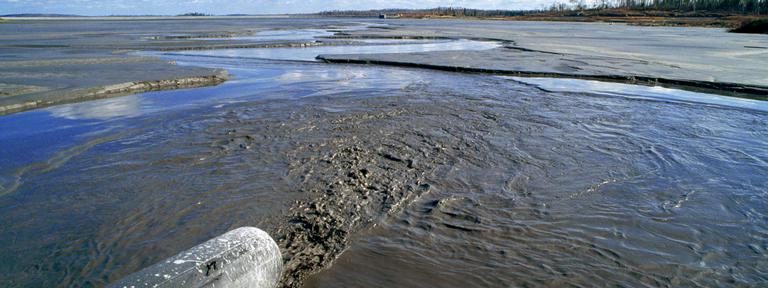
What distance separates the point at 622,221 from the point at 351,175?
2713 millimetres

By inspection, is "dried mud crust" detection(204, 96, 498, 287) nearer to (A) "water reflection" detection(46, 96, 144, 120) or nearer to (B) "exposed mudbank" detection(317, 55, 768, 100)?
(A) "water reflection" detection(46, 96, 144, 120)

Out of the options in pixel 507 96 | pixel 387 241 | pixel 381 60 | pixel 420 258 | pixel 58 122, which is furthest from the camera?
pixel 381 60

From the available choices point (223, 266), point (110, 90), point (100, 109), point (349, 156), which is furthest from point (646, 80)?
point (110, 90)

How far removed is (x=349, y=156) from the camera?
19.4ft

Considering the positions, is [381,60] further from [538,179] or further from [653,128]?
[538,179]

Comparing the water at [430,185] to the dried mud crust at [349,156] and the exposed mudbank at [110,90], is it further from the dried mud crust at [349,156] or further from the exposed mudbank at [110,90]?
the exposed mudbank at [110,90]

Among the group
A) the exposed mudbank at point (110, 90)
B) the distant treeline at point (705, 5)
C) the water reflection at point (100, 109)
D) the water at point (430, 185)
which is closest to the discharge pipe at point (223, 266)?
the water at point (430, 185)

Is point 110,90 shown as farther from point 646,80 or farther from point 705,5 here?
point 705,5

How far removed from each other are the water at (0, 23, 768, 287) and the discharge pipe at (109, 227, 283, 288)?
0.47 meters

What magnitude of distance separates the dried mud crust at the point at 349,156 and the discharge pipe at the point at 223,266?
0.32 metres

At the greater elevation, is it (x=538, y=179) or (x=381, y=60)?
(x=381, y=60)

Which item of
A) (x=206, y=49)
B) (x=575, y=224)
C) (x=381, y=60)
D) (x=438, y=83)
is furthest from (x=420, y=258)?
(x=206, y=49)

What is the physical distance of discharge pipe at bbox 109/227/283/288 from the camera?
2320mm

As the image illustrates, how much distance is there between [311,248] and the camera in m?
3.62
